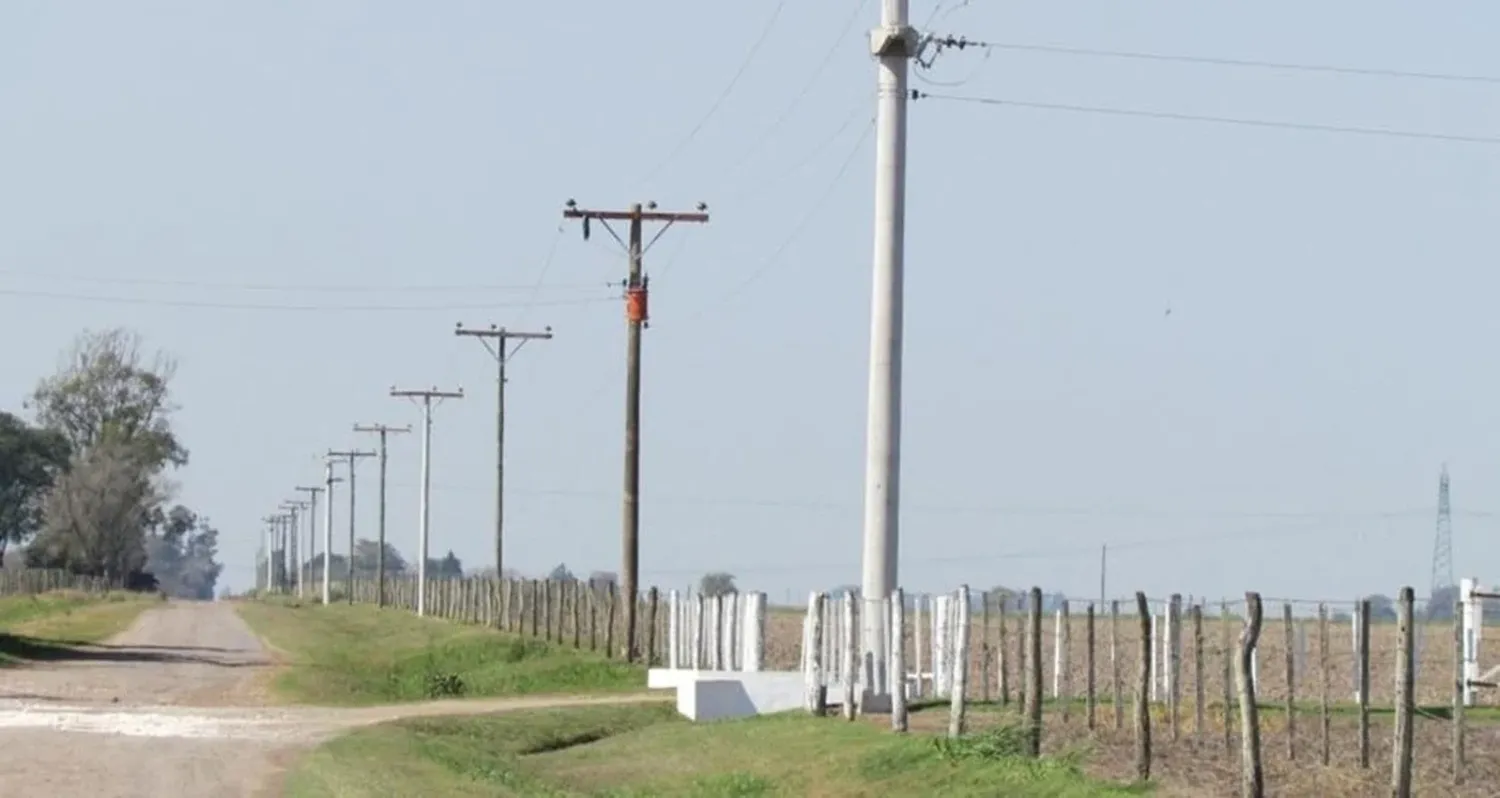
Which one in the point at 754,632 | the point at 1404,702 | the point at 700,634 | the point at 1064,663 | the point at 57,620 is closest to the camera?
the point at 1404,702

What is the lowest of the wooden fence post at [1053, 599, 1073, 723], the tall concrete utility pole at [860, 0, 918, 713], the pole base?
the pole base

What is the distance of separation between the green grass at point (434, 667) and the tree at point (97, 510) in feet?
218

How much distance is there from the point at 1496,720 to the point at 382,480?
87.7 metres

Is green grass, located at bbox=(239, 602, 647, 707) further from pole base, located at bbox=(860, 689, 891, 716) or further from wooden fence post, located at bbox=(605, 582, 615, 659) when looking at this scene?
pole base, located at bbox=(860, 689, 891, 716)

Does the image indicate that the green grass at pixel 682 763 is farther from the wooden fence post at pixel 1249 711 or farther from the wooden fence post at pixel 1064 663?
the wooden fence post at pixel 1064 663

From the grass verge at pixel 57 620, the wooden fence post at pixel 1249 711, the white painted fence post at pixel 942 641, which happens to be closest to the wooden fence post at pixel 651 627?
the grass verge at pixel 57 620

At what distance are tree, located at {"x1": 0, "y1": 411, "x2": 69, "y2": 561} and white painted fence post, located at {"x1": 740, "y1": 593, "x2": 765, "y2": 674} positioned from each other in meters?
115

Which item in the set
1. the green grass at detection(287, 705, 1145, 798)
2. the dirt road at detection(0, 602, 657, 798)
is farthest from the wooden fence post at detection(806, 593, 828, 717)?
the dirt road at detection(0, 602, 657, 798)

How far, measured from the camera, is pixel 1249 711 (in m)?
19.8

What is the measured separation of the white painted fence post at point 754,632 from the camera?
133 feet

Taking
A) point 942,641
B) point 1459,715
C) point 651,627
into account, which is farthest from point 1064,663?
point 651,627

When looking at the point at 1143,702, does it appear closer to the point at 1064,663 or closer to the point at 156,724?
the point at 1064,663

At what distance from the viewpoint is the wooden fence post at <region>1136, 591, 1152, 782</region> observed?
2133 cm

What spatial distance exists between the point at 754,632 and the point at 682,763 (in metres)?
12.5
